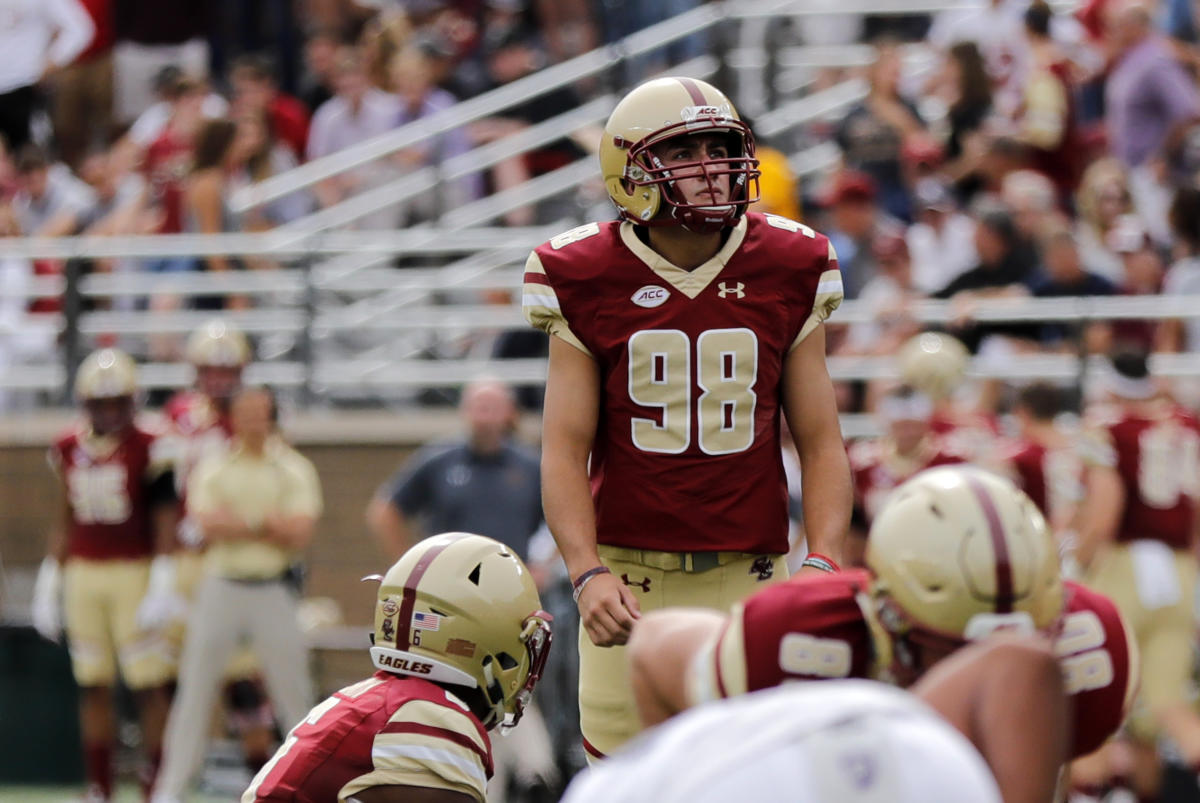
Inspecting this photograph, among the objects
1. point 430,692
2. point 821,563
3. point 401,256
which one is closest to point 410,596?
point 430,692

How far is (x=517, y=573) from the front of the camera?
4.11m

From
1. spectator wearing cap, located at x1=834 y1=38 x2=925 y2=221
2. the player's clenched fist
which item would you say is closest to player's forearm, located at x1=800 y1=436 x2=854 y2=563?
the player's clenched fist

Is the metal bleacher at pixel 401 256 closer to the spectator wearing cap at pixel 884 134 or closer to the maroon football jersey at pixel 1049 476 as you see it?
the spectator wearing cap at pixel 884 134

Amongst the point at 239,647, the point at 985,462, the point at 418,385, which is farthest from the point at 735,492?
the point at 418,385

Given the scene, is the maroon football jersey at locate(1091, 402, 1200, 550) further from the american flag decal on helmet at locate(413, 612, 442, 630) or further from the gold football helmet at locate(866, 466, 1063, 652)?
the gold football helmet at locate(866, 466, 1063, 652)

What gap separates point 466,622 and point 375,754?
38 centimetres

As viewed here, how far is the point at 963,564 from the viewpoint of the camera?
9.61 ft

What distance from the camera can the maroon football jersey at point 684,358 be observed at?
441 centimetres

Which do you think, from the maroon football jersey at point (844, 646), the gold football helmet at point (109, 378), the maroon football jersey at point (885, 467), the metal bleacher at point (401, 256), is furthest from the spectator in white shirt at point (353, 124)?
the maroon football jersey at point (844, 646)

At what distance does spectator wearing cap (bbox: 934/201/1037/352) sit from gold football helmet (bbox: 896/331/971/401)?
1.20m

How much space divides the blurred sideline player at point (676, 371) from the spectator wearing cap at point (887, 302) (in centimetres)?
512

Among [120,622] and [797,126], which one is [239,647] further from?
[797,126]

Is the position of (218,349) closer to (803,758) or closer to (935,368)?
(935,368)

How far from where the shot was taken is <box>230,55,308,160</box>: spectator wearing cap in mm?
12398
